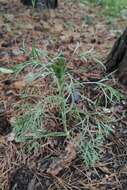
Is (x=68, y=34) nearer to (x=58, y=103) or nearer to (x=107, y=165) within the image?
(x=58, y=103)

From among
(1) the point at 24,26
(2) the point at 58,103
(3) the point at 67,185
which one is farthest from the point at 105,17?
(3) the point at 67,185

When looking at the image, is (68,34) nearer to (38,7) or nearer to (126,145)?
(38,7)

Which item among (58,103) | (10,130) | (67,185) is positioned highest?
(58,103)

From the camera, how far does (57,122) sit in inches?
72.7

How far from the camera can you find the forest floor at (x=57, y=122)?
65.0 inches

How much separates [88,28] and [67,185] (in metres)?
1.70

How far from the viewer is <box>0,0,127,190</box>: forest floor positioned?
65.0 inches

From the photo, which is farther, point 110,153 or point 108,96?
point 108,96

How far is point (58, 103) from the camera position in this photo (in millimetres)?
1821

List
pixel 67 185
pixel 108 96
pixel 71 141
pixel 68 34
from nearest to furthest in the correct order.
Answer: pixel 67 185, pixel 71 141, pixel 108 96, pixel 68 34

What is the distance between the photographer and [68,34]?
9.18 ft

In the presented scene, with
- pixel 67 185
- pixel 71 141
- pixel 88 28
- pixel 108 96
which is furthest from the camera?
pixel 88 28

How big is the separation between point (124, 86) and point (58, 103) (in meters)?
0.45

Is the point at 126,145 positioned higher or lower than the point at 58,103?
lower
